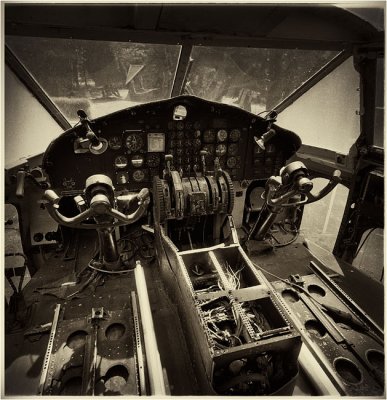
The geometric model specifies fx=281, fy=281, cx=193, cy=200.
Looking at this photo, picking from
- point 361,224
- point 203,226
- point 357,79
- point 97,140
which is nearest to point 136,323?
point 203,226

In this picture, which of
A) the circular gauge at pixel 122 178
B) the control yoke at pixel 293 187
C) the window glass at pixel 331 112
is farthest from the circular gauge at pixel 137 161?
the window glass at pixel 331 112

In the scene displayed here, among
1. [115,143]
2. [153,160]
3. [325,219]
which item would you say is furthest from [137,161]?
[325,219]

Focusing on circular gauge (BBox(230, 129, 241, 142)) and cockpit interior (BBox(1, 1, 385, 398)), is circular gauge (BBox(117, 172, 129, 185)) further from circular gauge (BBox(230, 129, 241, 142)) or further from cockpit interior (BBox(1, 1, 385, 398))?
circular gauge (BBox(230, 129, 241, 142))

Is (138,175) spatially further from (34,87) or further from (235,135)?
(34,87)

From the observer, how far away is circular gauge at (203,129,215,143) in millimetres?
3101

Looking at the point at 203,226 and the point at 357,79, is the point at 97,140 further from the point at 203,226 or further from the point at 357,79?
the point at 357,79

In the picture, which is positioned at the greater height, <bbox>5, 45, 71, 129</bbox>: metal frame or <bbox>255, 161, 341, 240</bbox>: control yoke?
<bbox>5, 45, 71, 129</bbox>: metal frame

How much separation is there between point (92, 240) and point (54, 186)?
2.58ft

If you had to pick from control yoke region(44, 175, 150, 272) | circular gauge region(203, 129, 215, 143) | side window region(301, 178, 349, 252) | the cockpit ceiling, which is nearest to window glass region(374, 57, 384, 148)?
the cockpit ceiling

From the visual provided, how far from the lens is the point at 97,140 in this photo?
2801mm

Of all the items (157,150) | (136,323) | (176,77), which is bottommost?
(136,323)

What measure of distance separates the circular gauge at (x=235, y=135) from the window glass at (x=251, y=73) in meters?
0.86

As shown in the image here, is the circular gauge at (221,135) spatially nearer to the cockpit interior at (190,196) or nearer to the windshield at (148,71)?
the cockpit interior at (190,196)

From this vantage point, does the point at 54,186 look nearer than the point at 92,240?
Yes
